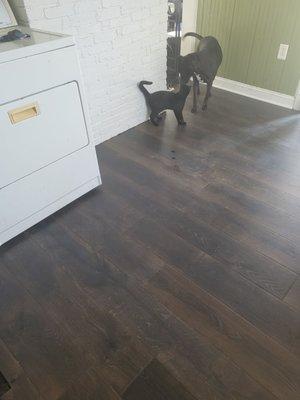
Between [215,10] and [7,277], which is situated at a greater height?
[215,10]

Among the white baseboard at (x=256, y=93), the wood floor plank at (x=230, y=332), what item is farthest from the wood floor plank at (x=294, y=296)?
the white baseboard at (x=256, y=93)

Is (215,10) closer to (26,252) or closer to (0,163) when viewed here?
(0,163)

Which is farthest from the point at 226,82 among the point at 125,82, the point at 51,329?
the point at 51,329

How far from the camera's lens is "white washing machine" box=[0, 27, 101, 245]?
4.15 feet

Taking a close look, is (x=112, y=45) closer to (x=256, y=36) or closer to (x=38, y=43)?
(x=38, y=43)

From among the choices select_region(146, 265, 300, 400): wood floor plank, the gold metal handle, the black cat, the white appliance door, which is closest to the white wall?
the black cat

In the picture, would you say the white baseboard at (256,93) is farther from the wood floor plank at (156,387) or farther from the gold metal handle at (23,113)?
the wood floor plank at (156,387)

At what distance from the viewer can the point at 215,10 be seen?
2.82m

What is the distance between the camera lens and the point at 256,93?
114 inches

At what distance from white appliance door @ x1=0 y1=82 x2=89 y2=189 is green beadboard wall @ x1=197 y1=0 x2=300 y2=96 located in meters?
1.97

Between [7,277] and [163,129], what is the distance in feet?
5.43

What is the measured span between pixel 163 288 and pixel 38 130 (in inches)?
36.9

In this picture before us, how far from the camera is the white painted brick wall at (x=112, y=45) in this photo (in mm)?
1718

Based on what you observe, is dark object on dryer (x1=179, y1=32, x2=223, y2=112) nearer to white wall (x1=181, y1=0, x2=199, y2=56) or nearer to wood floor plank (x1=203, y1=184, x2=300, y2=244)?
white wall (x1=181, y1=0, x2=199, y2=56)
